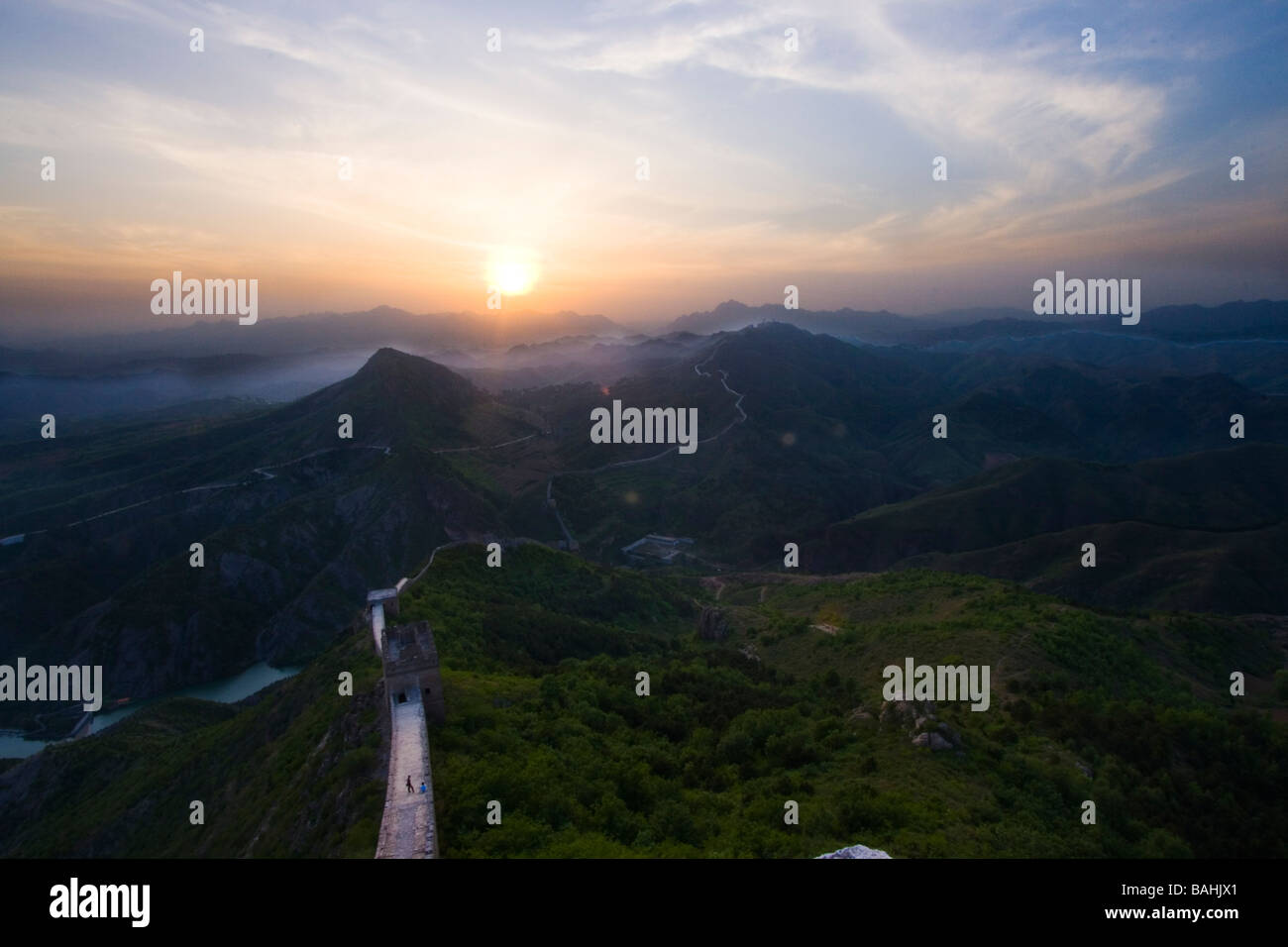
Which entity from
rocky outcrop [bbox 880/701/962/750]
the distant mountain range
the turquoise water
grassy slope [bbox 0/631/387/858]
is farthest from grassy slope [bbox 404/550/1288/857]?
the turquoise water

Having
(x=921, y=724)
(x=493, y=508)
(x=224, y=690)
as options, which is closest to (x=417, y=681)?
(x=921, y=724)

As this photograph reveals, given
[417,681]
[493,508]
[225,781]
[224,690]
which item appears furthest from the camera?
[493,508]

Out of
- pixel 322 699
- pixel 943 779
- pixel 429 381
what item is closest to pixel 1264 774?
pixel 943 779

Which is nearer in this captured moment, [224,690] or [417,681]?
[417,681]

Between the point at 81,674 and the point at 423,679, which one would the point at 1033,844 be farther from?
the point at 81,674

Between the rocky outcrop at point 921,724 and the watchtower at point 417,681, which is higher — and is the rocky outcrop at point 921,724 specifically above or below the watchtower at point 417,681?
below

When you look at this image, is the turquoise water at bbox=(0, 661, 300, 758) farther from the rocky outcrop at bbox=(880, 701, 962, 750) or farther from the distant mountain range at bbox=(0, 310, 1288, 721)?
the rocky outcrop at bbox=(880, 701, 962, 750)

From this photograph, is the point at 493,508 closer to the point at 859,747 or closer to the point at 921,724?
the point at 859,747

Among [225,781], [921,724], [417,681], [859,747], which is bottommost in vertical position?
[225,781]

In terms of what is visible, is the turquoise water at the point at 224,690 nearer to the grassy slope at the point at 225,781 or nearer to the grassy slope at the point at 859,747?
the grassy slope at the point at 225,781

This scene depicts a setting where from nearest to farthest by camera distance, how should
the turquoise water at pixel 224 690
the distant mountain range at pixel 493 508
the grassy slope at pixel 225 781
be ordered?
the grassy slope at pixel 225 781
the turquoise water at pixel 224 690
the distant mountain range at pixel 493 508

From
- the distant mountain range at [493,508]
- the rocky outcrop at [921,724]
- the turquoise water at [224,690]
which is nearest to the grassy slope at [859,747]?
the rocky outcrop at [921,724]
